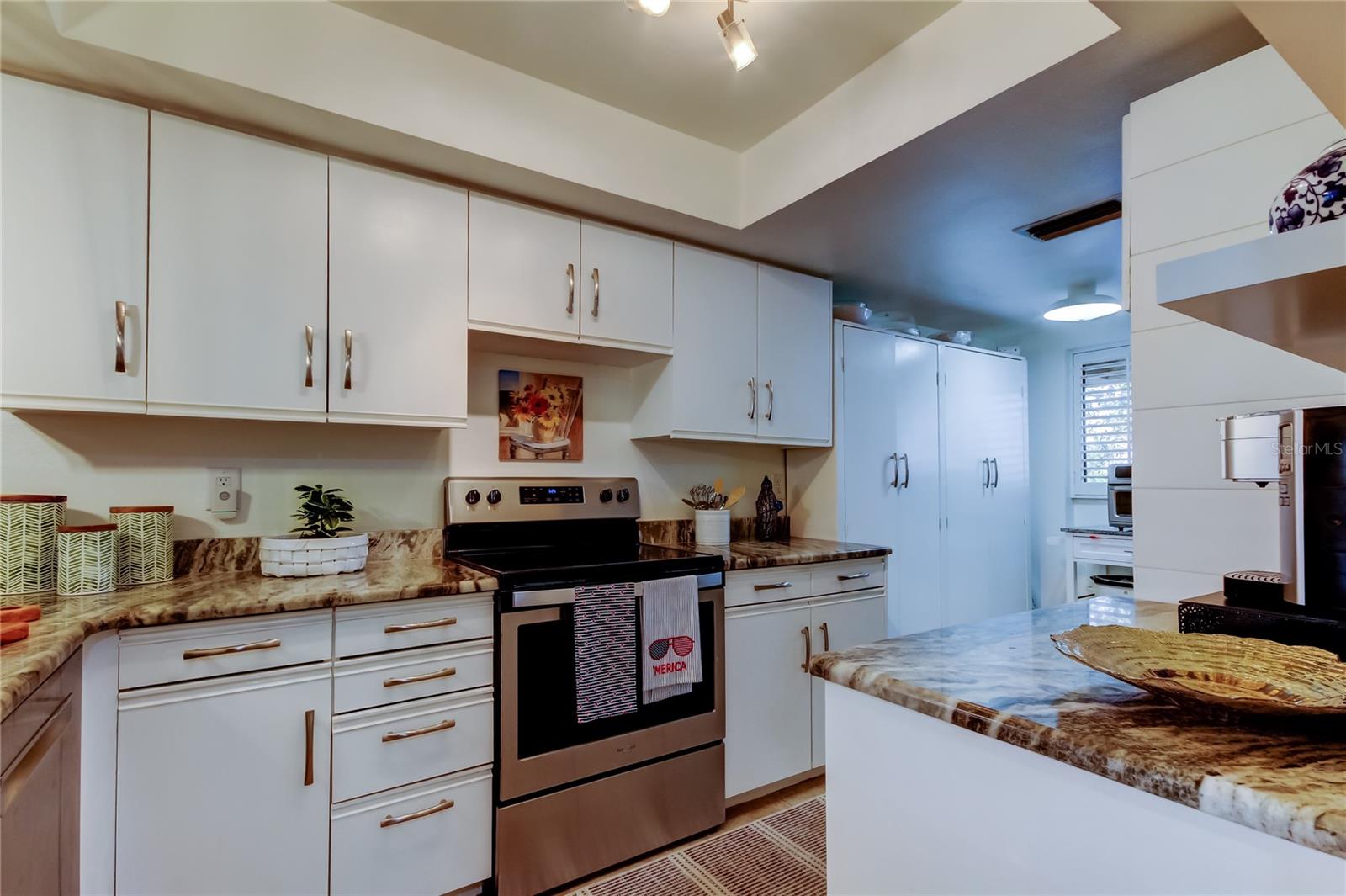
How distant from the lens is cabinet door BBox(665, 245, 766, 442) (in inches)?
102

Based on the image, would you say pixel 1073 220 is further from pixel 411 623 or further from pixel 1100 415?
pixel 411 623

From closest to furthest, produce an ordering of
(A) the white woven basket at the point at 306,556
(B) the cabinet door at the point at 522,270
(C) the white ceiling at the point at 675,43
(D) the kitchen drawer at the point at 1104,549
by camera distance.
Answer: (C) the white ceiling at the point at 675,43, (A) the white woven basket at the point at 306,556, (B) the cabinet door at the point at 522,270, (D) the kitchen drawer at the point at 1104,549

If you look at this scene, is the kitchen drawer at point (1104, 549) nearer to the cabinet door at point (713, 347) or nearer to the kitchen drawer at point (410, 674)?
the cabinet door at point (713, 347)

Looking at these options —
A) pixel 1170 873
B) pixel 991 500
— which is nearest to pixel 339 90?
pixel 1170 873

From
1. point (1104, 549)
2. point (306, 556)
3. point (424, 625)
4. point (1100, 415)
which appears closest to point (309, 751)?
point (424, 625)

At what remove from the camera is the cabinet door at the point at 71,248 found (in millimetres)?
1536

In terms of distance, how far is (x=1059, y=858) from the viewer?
2.37 feet

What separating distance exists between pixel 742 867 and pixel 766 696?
22.3 inches

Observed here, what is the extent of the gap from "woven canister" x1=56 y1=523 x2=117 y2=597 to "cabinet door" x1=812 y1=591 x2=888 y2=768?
224cm

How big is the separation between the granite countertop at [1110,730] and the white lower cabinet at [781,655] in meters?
1.27

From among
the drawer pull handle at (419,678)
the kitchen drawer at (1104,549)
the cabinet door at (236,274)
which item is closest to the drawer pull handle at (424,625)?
the drawer pull handle at (419,678)

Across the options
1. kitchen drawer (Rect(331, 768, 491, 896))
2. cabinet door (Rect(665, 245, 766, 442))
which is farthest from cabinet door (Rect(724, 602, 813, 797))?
kitchen drawer (Rect(331, 768, 491, 896))

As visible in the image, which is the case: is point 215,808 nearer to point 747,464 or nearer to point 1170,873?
point 1170,873

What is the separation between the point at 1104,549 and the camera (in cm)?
384
